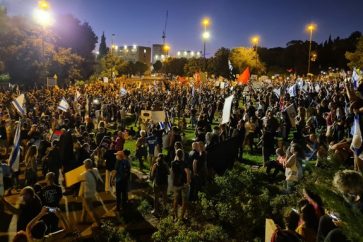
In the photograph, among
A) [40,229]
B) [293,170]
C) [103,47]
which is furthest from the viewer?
[103,47]

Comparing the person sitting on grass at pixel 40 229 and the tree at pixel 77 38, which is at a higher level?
the tree at pixel 77 38

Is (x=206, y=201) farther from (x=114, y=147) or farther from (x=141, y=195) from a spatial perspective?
(x=114, y=147)

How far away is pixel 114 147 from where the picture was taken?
13391mm

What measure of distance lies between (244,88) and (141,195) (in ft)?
98.8

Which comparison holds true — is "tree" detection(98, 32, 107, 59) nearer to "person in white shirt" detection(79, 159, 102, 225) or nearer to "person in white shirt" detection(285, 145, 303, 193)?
"person in white shirt" detection(79, 159, 102, 225)

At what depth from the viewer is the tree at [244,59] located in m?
69.8

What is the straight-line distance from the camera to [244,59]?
69.7 metres

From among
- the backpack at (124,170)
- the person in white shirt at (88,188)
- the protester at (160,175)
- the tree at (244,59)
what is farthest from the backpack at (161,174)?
the tree at (244,59)

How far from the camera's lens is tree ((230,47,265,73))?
69.8 meters

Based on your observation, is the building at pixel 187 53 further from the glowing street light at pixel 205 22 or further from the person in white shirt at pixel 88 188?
the person in white shirt at pixel 88 188

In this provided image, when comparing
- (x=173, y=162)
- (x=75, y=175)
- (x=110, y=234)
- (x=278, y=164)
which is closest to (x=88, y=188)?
(x=75, y=175)

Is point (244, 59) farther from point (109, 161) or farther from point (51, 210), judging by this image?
point (51, 210)

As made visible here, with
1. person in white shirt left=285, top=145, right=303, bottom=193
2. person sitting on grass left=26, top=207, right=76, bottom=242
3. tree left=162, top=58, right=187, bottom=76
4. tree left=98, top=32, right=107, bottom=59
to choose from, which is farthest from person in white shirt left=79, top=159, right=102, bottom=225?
tree left=98, top=32, right=107, bottom=59

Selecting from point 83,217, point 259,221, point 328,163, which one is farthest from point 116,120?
point 328,163
